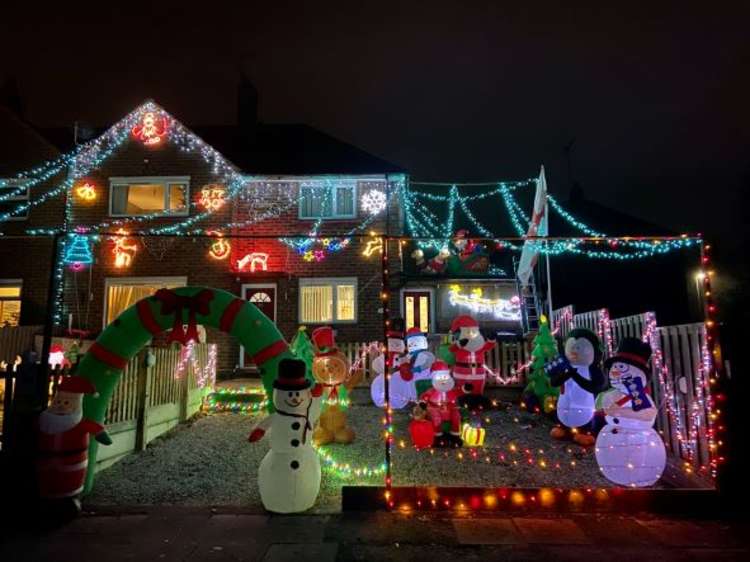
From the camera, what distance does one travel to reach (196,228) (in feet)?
52.0

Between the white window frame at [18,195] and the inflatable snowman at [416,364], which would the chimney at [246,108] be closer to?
the white window frame at [18,195]

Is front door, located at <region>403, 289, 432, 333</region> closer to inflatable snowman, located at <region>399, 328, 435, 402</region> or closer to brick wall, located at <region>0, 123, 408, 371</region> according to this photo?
brick wall, located at <region>0, 123, 408, 371</region>

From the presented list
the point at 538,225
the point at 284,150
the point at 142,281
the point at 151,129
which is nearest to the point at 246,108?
the point at 284,150

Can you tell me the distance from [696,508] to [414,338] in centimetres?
552

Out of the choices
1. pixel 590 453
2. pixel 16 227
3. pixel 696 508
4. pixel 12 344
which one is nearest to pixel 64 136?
pixel 16 227

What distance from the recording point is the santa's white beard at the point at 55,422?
17.9 feet

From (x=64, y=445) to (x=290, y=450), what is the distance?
7.76 ft

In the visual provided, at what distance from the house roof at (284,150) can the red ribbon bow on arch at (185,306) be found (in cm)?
1037

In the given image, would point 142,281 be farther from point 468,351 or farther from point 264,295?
point 468,351

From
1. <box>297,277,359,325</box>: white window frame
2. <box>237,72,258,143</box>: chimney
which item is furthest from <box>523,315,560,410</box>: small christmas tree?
<box>237,72,258,143</box>: chimney

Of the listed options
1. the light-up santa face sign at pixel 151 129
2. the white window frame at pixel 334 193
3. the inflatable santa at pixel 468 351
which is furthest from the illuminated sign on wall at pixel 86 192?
the inflatable santa at pixel 468 351

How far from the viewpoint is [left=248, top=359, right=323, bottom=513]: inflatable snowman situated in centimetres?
541

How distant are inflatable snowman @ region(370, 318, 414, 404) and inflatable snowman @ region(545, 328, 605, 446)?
276 centimetres

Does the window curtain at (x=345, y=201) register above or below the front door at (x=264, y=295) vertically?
above
